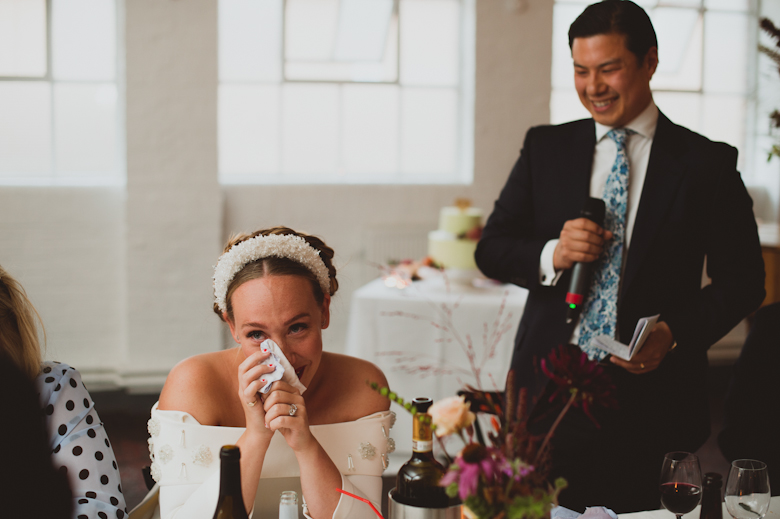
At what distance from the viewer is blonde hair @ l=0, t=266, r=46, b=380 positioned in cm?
128

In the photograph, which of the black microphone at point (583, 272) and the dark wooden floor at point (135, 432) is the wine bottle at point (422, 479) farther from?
the dark wooden floor at point (135, 432)

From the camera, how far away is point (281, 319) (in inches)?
55.2

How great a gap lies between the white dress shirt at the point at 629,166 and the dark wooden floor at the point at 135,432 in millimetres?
1705

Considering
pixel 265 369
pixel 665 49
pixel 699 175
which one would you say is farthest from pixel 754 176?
pixel 265 369

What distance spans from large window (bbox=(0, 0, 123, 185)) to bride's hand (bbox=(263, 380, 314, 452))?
3911 mm

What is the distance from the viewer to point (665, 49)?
555 cm

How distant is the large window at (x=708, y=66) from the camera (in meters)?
5.53

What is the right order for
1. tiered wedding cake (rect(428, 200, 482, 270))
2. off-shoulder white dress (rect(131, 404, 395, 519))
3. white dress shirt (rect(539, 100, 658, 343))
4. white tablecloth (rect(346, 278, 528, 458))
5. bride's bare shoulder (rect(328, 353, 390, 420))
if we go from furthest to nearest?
tiered wedding cake (rect(428, 200, 482, 270)) < white tablecloth (rect(346, 278, 528, 458)) < white dress shirt (rect(539, 100, 658, 343)) < bride's bare shoulder (rect(328, 353, 390, 420)) < off-shoulder white dress (rect(131, 404, 395, 519))

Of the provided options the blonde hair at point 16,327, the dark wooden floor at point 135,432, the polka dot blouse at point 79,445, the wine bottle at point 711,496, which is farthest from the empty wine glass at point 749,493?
the dark wooden floor at point 135,432

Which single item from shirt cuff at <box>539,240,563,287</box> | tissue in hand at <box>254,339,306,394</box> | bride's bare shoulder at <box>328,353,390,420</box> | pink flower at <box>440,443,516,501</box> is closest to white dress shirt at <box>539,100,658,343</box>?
shirt cuff at <box>539,240,563,287</box>

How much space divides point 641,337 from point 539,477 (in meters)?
0.81

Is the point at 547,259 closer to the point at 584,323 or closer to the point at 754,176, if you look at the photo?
the point at 584,323

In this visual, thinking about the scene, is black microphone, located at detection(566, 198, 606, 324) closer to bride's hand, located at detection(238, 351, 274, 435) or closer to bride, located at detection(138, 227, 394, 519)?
bride, located at detection(138, 227, 394, 519)

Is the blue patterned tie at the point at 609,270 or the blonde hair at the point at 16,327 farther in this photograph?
the blue patterned tie at the point at 609,270
